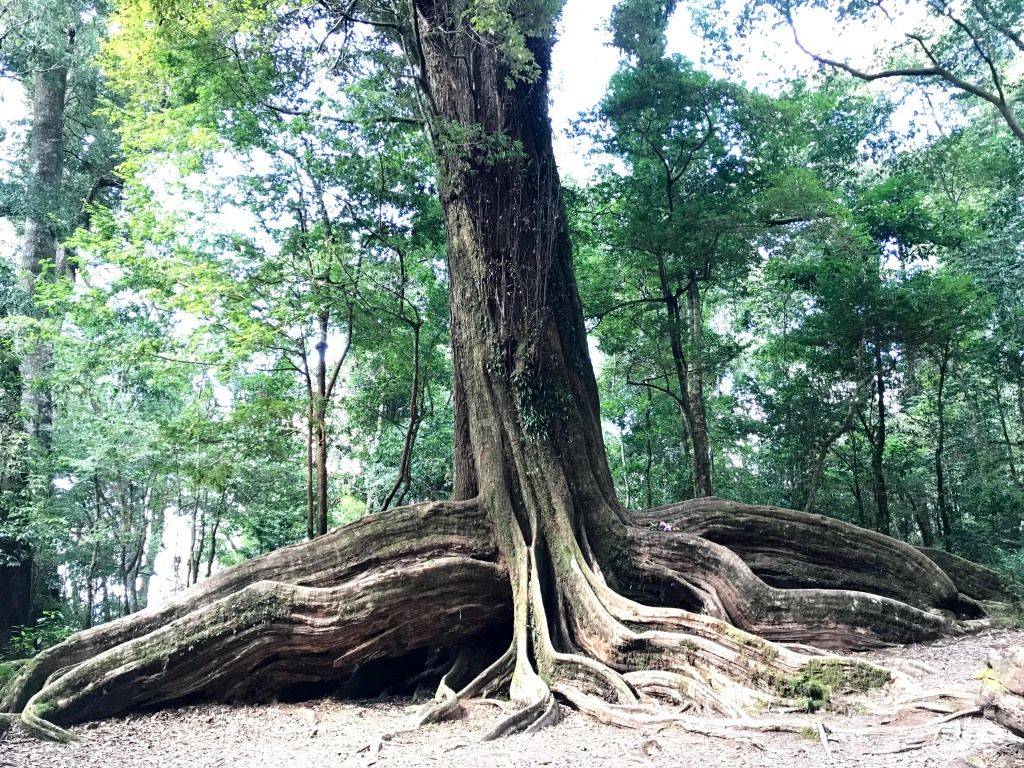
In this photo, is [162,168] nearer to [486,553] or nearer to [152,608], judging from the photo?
[152,608]

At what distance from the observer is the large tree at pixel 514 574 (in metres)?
4.79

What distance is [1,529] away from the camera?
877 cm

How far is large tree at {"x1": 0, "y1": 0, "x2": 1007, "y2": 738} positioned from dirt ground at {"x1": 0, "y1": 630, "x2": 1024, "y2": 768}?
0.72 ft

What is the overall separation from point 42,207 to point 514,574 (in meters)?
10.8

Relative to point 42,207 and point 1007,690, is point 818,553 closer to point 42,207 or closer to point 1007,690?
point 1007,690

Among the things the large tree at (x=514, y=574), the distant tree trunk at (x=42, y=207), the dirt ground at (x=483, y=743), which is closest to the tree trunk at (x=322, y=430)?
the large tree at (x=514, y=574)

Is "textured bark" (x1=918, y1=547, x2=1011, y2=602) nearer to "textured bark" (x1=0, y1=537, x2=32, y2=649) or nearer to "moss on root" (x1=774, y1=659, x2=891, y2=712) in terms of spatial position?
"moss on root" (x1=774, y1=659, x2=891, y2=712)

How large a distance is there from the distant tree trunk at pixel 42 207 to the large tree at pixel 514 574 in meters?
6.45

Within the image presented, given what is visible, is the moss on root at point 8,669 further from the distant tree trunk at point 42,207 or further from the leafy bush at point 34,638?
the distant tree trunk at point 42,207

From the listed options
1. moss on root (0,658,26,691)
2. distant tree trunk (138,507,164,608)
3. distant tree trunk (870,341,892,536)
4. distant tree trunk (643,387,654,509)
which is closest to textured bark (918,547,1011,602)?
distant tree trunk (870,341,892,536)

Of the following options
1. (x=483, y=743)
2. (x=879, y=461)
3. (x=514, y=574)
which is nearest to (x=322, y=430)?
(x=514, y=574)

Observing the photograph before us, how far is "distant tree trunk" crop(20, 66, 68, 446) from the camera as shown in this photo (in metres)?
10.5

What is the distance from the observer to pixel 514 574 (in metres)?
5.79

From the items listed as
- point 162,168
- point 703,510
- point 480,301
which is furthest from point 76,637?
point 162,168
